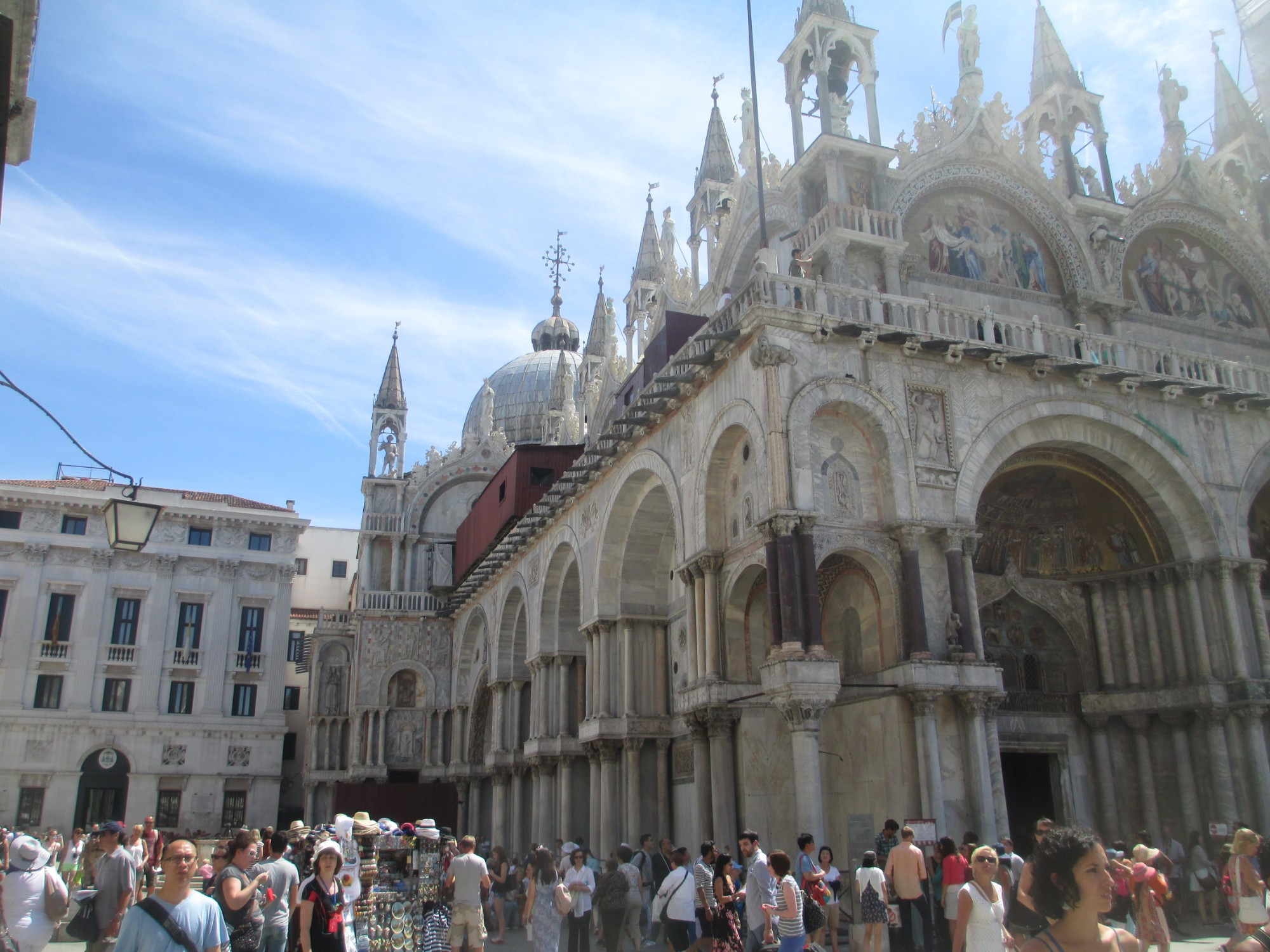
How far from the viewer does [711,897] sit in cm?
1209

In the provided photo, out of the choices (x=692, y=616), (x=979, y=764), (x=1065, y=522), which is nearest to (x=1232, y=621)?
(x=1065, y=522)

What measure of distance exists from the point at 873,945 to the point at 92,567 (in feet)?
125

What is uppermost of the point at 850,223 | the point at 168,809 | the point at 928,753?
the point at 850,223

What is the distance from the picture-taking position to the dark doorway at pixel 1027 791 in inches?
819

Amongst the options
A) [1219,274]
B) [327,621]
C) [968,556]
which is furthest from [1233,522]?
[327,621]

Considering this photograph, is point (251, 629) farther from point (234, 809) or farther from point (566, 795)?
point (566, 795)

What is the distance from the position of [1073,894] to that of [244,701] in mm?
42898

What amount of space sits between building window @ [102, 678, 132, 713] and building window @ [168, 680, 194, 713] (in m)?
1.49

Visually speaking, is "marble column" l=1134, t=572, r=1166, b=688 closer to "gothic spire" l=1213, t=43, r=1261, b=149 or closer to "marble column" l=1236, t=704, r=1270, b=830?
"marble column" l=1236, t=704, r=1270, b=830

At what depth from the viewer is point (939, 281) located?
22297 millimetres

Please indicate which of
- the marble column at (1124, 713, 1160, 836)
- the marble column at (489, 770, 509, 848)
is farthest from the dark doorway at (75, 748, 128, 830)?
the marble column at (1124, 713, 1160, 836)

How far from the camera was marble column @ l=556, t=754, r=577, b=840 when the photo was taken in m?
26.1

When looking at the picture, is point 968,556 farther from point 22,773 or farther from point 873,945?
point 22,773

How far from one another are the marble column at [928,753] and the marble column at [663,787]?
26.1 ft
